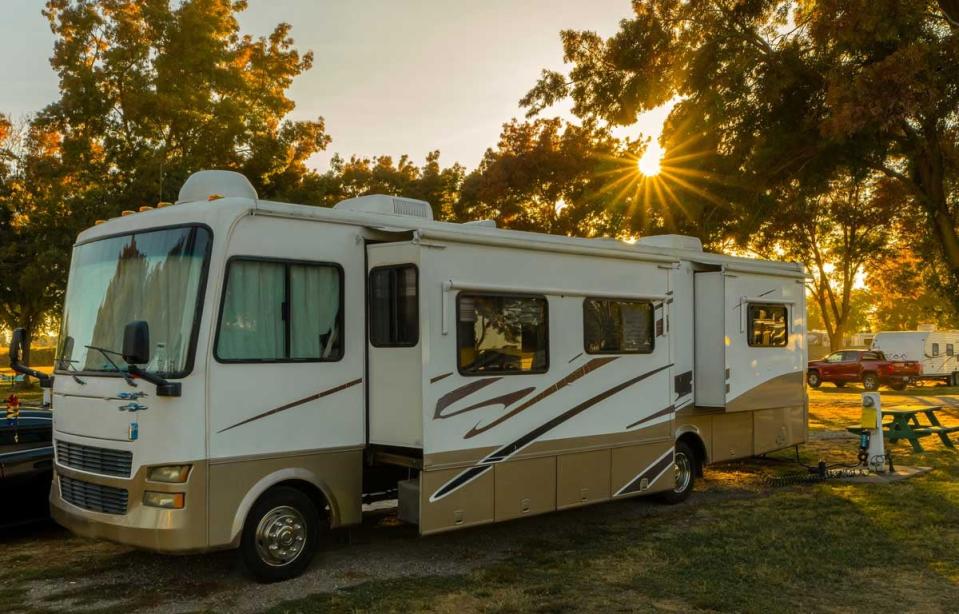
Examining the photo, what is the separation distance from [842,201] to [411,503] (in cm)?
2728

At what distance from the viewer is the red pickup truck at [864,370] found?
99.0 ft

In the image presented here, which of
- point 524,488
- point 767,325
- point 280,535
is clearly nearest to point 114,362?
point 280,535

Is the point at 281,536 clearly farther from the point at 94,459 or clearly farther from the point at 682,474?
the point at 682,474

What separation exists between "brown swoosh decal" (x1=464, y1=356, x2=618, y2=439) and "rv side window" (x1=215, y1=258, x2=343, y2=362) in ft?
4.30

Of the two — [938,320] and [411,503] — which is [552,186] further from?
[938,320]

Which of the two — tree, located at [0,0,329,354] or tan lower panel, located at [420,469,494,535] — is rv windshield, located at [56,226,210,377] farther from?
tree, located at [0,0,329,354]

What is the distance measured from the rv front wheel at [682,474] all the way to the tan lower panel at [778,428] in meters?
1.32

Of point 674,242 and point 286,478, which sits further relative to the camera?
point 674,242

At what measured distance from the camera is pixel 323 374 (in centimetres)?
681

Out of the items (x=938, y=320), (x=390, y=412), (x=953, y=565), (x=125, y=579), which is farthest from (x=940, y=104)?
(x=938, y=320)

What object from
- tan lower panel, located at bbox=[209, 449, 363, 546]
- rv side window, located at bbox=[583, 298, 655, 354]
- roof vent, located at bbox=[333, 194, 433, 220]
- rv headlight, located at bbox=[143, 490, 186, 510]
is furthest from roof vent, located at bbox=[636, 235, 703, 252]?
rv headlight, located at bbox=[143, 490, 186, 510]

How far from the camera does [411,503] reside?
22.3ft

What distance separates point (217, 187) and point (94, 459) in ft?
7.59

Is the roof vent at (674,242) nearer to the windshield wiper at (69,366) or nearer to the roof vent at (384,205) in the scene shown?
the roof vent at (384,205)
